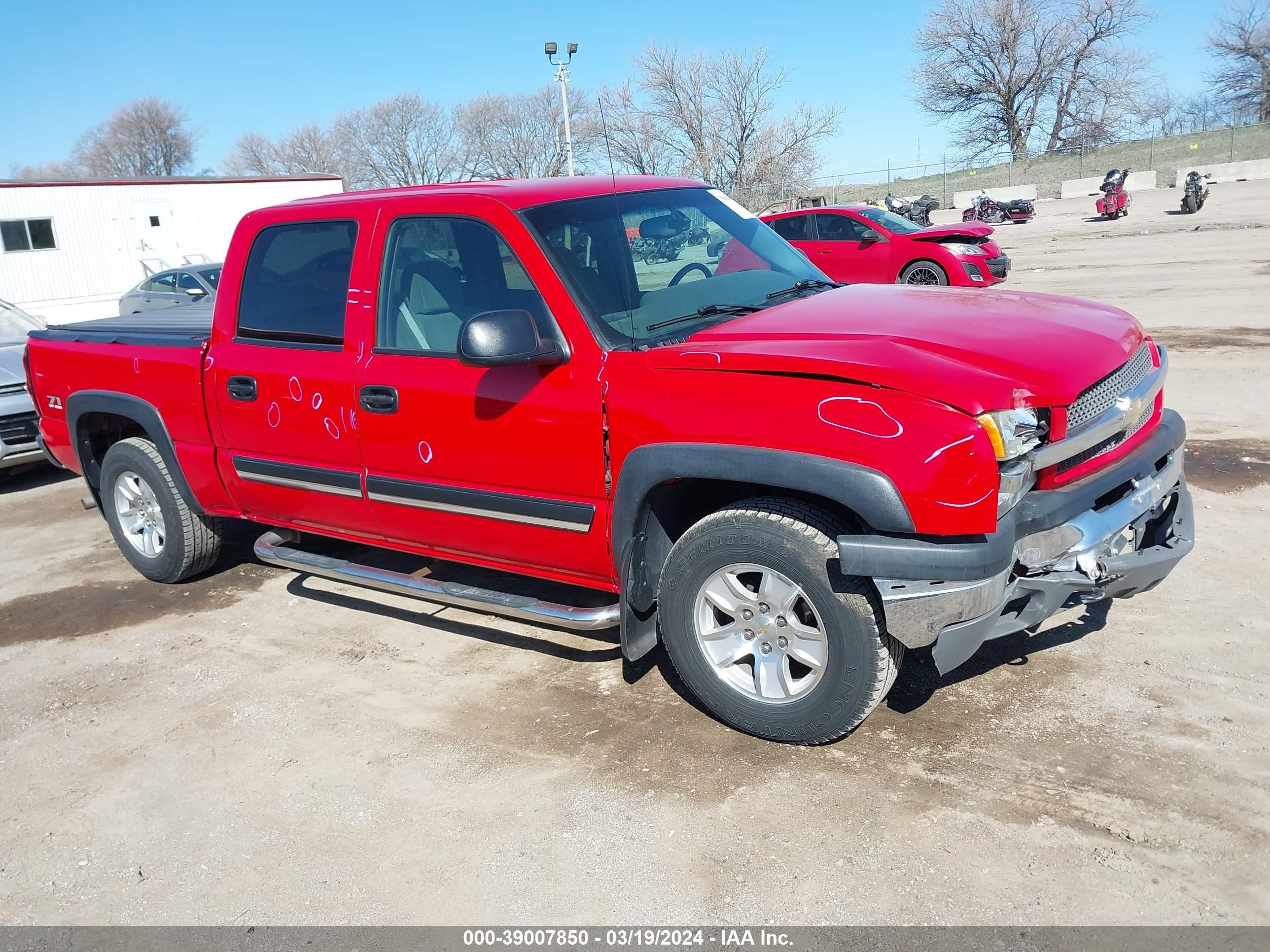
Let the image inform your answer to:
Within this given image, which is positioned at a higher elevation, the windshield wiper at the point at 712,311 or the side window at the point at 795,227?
the windshield wiper at the point at 712,311

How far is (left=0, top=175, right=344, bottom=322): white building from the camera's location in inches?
1000

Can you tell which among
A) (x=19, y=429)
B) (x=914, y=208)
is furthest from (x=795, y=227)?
(x=914, y=208)

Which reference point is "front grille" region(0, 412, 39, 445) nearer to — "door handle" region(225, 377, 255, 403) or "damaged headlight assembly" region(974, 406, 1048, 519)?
"door handle" region(225, 377, 255, 403)

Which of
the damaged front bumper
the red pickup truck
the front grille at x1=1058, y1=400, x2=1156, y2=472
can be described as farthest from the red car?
the damaged front bumper

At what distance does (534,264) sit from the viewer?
150 inches

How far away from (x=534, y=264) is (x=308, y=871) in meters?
2.23

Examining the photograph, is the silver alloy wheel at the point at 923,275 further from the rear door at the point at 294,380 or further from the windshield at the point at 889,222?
the rear door at the point at 294,380

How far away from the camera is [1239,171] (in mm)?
37438

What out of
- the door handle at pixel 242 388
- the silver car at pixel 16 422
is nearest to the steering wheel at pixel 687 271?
the door handle at pixel 242 388

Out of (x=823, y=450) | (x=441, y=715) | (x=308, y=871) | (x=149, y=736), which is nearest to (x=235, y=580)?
(x=149, y=736)

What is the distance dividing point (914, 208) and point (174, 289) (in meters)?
23.4

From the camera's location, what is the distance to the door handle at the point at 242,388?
4645 millimetres

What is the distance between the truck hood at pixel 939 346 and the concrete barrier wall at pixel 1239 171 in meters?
39.0

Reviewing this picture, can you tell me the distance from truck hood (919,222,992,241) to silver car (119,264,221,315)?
10.7 m
